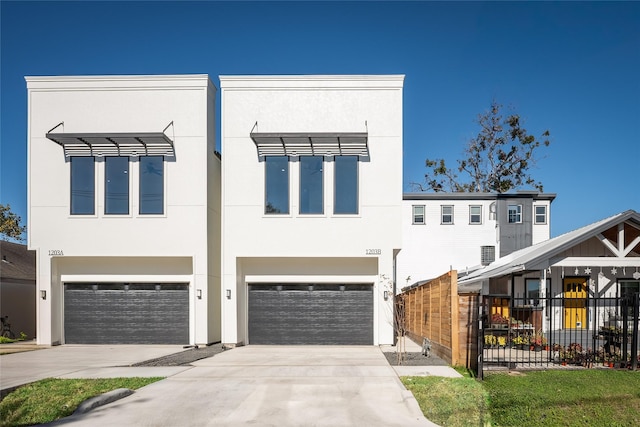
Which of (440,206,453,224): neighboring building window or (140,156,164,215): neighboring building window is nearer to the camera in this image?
(140,156,164,215): neighboring building window

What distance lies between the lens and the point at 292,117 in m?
18.6

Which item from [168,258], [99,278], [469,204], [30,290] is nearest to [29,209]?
[99,278]

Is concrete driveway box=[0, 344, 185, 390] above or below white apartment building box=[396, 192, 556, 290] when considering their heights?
below

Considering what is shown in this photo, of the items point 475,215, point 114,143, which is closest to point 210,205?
point 114,143

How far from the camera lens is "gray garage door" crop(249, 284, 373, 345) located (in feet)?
61.5

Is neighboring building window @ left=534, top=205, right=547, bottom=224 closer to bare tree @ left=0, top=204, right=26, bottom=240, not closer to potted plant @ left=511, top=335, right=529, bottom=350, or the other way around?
potted plant @ left=511, top=335, right=529, bottom=350

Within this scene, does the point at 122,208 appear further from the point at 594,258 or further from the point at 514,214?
the point at 514,214

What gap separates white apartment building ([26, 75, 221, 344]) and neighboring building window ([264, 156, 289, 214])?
2.13 metres

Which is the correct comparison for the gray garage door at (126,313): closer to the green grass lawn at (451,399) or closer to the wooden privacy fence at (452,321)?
the wooden privacy fence at (452,321)

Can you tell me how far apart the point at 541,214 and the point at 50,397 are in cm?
2779

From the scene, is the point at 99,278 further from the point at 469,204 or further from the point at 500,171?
the point at 500,171

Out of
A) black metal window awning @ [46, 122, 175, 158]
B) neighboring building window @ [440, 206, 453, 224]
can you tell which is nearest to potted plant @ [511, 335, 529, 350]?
black metal window awning @ [46, 122, 175, 158]

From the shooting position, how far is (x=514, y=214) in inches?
1190

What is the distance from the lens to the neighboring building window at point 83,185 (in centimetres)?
1855
